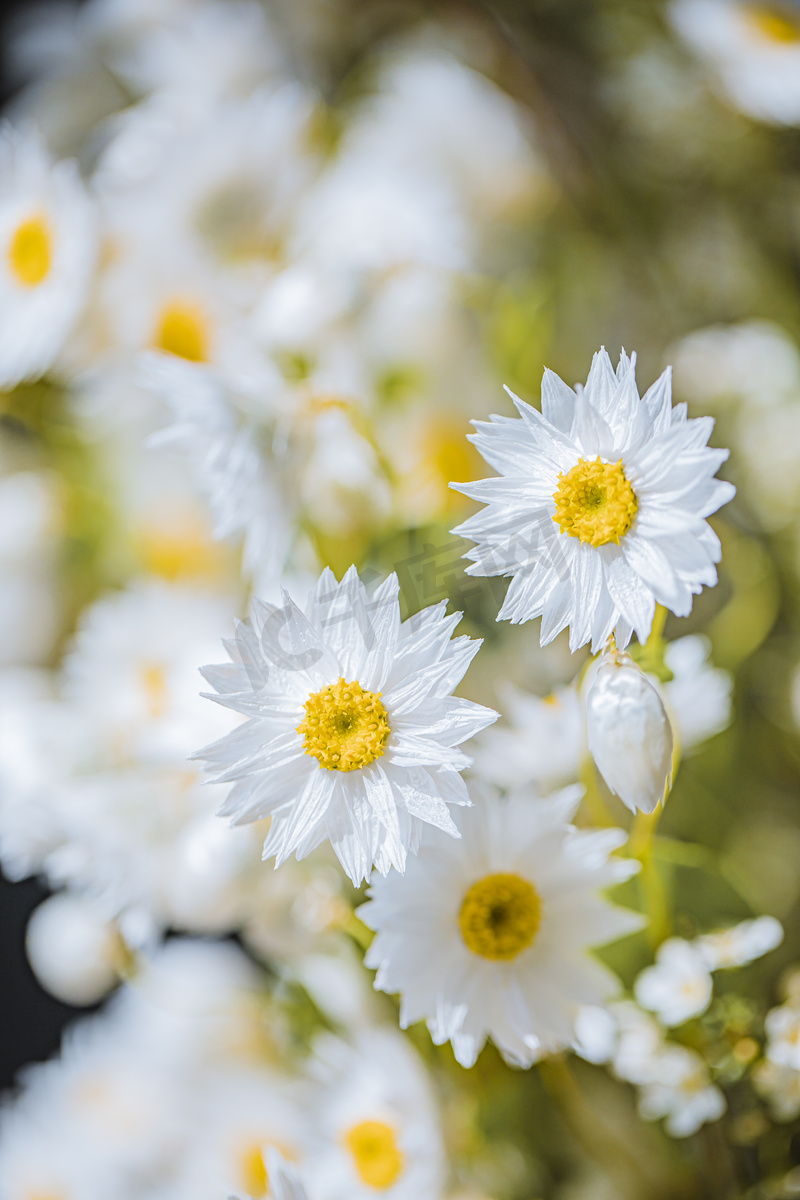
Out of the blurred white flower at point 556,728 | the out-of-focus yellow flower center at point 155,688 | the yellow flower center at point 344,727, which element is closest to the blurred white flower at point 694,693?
the blurred white flower at point 556,728

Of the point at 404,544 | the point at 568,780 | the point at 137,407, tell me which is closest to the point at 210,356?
the point at 137,407

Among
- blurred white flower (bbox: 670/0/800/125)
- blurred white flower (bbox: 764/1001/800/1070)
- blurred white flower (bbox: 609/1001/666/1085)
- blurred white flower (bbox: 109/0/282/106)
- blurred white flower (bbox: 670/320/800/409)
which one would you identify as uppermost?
blurred white flower (bbox: 109/0/282/106)

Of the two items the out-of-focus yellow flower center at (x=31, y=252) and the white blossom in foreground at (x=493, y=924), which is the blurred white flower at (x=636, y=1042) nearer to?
the white blossom in foreground at (x=493, y=924)

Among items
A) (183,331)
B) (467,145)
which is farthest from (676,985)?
(467,145)

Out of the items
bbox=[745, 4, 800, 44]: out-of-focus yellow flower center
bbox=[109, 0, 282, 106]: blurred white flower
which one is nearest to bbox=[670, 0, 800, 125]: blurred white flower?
bbox=[745, 4, 800, 44]: out-of-focus yellow flower center

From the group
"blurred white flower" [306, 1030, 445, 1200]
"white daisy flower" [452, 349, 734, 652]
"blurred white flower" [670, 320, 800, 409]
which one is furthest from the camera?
"blurred white flower" [670, 320, 800, 409]

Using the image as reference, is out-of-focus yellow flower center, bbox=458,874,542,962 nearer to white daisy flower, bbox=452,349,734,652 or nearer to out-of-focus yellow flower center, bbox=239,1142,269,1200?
white daisy flower, bbox=452,349,734,652

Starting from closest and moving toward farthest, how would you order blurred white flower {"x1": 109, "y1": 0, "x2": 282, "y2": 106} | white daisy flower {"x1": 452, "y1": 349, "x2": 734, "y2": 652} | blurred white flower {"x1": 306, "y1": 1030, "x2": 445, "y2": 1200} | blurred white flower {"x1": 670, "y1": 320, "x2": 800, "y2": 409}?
white daisy flower {"x1": 452, "y1": 349, "x2": 734, "y2": 652} < blurred white flower {"x1": 306, "y1": 1030, "x2": 445, "y2": 1200} < blurred white flower {"x1": 670, "y1": 320, "x2": 800, "y2": 409} < blurred white flower {"x1": 109, "y1": 0, "x2": 282, "y2": 106}
